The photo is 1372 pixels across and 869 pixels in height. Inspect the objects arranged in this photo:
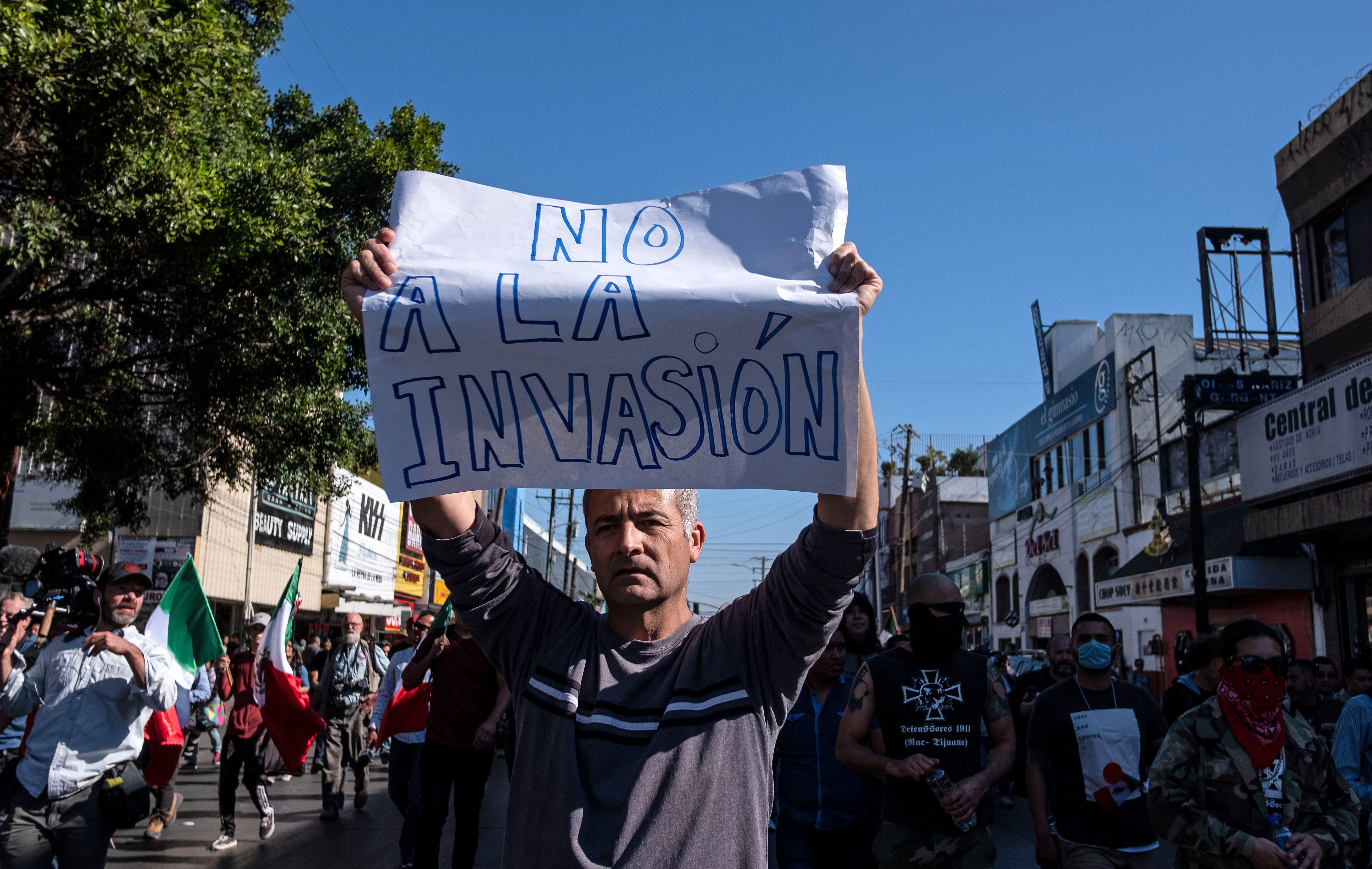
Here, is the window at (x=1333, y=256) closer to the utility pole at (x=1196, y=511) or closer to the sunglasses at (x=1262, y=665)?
the utility pole at (x=1196, y=511)

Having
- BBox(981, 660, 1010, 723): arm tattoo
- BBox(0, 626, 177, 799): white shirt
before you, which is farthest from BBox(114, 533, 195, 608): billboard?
BBox(981, 660, 1010, 723): arm tattoo

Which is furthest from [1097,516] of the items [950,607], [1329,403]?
[950,607]

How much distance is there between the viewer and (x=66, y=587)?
6680 mm

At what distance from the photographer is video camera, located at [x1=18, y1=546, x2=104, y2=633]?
603 cm

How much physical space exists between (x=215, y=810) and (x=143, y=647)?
6144 mm

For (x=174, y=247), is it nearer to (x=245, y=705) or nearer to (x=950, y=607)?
(x=245, y=705)

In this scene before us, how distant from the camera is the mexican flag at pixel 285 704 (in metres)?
9.14

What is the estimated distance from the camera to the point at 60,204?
9969 mm

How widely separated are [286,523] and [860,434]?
3342 centimetres

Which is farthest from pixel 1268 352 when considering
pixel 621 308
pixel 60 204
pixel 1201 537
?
pixel 621 308

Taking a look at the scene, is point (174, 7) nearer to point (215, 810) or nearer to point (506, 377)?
point (215, 810)

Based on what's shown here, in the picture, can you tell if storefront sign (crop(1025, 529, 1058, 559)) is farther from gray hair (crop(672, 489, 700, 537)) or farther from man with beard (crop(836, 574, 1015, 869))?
gray hair (crop(672, 489, 700, 537))

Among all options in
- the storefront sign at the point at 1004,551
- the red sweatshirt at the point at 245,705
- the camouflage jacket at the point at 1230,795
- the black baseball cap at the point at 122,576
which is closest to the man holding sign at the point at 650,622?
the camouflage jacket at the point at 1230,795

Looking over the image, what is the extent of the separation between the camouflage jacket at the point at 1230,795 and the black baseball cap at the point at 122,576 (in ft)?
15.4
